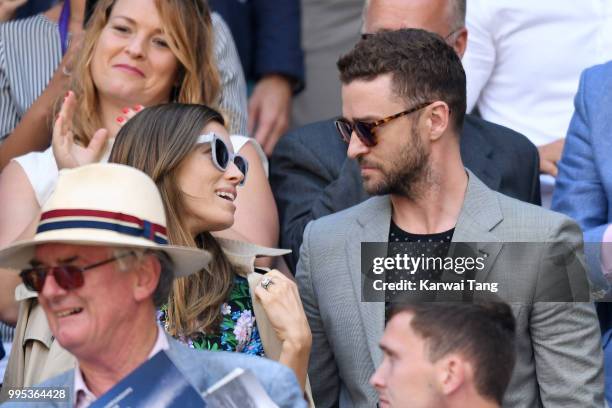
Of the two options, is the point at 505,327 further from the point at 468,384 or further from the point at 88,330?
the point at 88,330

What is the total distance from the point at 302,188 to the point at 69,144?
2.85 feet

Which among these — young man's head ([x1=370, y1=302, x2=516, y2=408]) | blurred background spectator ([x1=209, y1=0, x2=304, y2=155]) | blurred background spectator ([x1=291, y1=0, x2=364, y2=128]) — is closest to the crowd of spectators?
young man's head ([x1=370, y1=302, x2=516, y2=408])

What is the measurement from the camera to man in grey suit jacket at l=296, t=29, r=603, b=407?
4.37m

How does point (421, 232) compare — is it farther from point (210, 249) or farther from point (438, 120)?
point (210, 249)

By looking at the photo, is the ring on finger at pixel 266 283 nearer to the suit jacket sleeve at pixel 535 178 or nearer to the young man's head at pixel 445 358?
the young man's head at pixel 445 358

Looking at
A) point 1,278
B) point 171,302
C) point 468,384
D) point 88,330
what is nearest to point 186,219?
point 171,302

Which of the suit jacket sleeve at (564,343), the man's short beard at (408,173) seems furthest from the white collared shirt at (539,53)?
the suit jacket sleeve at (564,343)

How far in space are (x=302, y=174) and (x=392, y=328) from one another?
6.32ft

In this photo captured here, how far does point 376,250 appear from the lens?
454cm

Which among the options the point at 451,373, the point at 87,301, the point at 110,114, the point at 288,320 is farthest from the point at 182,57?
the point at 451,373

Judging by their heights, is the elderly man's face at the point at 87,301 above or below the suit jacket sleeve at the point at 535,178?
above

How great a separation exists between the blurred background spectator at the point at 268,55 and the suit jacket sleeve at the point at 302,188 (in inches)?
38.8

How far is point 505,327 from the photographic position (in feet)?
11.3

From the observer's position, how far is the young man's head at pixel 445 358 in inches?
127
